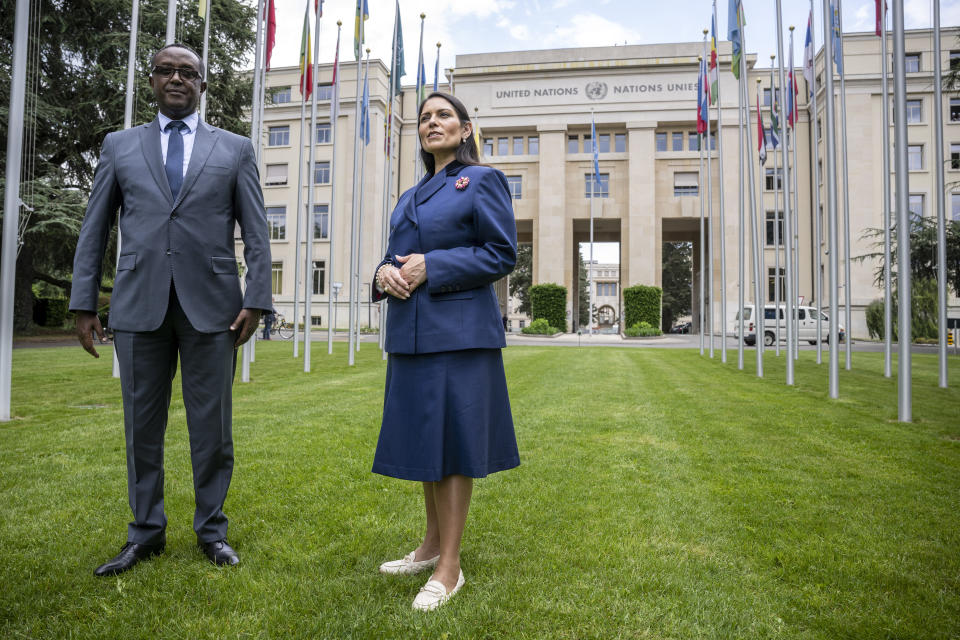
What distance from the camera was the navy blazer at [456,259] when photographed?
2.46 metres

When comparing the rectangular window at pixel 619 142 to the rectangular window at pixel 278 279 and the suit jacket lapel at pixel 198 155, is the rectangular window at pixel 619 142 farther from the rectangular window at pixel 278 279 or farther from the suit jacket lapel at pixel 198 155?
the suit jacket lapel at pixel 198 155

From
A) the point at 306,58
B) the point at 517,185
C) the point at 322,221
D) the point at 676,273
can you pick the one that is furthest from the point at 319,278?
the point at 676,273

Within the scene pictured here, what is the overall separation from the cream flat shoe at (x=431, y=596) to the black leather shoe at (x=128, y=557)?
1.34 meters

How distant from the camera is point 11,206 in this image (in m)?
6.61

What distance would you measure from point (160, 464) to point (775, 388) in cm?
1020

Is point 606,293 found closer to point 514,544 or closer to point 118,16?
point 118,16

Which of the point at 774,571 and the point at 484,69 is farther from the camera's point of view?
the point at 484,69

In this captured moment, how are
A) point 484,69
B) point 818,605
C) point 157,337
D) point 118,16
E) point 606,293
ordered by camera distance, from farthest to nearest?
point 606,293
point 484,69
point 118,16
point 157,337
point 818,605

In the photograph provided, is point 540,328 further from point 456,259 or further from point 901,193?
point 456,259

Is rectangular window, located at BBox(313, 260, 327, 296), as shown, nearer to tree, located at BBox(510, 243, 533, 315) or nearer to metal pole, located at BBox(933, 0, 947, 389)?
tree, located at BBox(510, 243, 533, 315)

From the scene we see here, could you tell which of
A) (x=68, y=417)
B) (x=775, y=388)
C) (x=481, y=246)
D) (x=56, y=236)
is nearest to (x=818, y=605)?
(x=481, y=246)

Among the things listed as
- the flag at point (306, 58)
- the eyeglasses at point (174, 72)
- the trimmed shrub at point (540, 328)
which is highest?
the flag at point (306, 58)

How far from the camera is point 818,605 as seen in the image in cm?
253

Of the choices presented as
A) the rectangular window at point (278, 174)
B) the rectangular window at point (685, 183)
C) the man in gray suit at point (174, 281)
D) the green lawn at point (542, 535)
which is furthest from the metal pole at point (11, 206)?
the rectangular window at point (685, 183)
